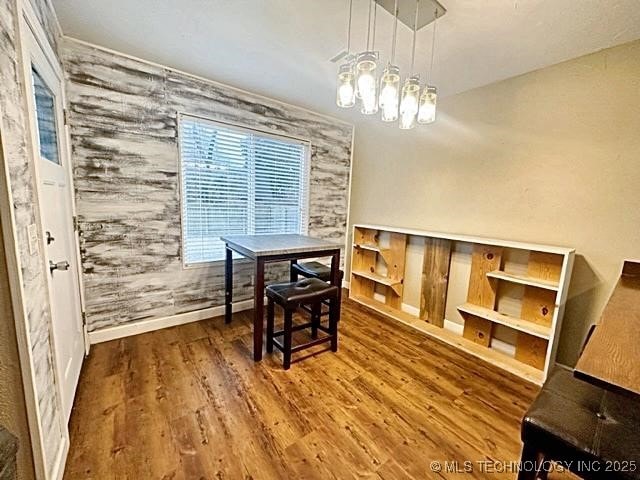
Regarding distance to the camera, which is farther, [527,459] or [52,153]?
[52,153]

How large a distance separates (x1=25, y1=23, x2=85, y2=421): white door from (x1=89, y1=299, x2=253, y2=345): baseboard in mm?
242

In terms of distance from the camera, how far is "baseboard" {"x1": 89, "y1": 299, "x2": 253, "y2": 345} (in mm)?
2389

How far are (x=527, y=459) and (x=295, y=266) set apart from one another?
7.65ft

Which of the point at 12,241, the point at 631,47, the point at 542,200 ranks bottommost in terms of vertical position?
the point at 12,241

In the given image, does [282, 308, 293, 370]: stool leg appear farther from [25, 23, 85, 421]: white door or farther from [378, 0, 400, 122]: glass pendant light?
[378, 0, 400, 122]: glass pendant light

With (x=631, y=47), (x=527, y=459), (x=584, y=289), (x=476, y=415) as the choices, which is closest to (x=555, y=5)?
(x=631, y=47)

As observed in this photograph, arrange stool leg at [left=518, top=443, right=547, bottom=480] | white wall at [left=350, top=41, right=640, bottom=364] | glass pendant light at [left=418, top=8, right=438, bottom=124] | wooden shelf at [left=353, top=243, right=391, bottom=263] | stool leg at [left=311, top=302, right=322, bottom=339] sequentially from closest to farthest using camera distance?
stool leg at [left=518, top=443, right=547, bottom=480]
glass pendant light at [left=418, top=8, right=438, bottom=124]
white wall at [left=350, top=41, right=640, bottom=364]
stool leg at [left=311, top=302, right=322, bottom=339]
wooden shelf at [left=353, top=243, right=391, bottom=263]

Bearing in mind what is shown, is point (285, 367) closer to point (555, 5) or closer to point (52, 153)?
point (52, 153)

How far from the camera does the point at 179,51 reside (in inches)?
85.2

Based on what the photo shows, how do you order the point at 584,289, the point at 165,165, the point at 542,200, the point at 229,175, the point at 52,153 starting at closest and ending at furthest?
the point at 52,153 < the point at 584,289 < the point at 542,200 < the point at 165,165 < the point at 229,175

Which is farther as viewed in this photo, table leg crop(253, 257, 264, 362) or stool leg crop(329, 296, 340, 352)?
stool leg crop(329, 296, 340, 352)

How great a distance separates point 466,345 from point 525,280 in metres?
0.81

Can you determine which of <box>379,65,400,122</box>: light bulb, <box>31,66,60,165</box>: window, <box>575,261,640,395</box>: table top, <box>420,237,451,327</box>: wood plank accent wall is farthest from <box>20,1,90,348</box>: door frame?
<box>420,237,451,327</box>: wood plank accent wall

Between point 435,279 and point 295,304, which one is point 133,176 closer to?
point 295,304
